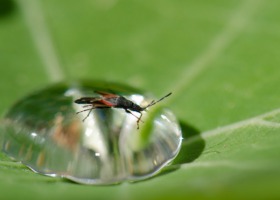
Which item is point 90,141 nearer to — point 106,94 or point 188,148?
point 106,94

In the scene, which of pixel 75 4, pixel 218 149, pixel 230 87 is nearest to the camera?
pixel 218 149

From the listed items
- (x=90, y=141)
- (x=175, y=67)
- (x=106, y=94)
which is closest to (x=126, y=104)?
(x=106, y=94)

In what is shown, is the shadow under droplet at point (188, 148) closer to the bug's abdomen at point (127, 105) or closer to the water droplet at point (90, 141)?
the water droplet at point (90, 141)

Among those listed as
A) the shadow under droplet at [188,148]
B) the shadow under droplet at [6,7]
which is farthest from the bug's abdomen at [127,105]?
the shadow under droplet at [6,7]

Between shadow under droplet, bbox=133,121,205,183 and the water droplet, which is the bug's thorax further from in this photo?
shadow under droplet, bbox=133,121,205,183

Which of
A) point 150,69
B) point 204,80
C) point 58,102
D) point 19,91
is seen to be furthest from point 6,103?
point 204,80

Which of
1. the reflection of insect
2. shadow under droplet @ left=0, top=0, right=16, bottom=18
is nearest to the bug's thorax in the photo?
the reflection of insect

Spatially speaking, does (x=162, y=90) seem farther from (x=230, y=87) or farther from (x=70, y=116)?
(x=70, y=116)
